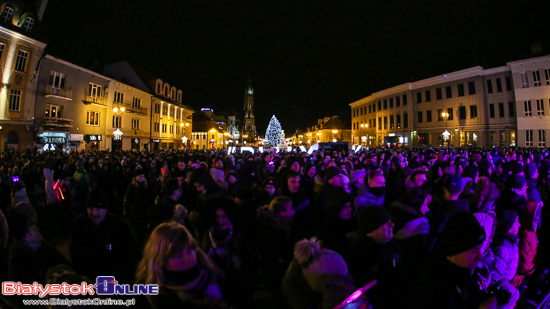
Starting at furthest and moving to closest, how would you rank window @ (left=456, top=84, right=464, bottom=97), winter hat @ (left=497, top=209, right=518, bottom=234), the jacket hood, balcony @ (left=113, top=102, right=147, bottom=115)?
window @ (left=456, top=84, right=464, bottom=97)
balcony @ (left=113, top=102, right=147, bottom=115)
winter hat @ (left=497, top=209, right=518, bottom=234)
the jacket hood

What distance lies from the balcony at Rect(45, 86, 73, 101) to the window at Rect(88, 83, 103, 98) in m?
3.01

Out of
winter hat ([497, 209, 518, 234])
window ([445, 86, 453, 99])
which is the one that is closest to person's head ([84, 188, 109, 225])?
winter hat ([497, 209, 518, 234])

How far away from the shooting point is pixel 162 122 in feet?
148

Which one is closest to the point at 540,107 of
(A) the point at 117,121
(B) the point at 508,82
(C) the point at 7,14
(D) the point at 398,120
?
(B) the point at 508,82

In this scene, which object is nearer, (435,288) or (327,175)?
(435,288)

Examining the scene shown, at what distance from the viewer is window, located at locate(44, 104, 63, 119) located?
2478 cm

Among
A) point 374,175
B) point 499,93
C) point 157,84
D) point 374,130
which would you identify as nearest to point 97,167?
point 374,175

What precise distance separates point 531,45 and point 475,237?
140 feet

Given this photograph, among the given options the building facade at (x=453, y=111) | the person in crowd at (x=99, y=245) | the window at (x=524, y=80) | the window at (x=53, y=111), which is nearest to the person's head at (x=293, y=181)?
the person in crowd at (x=99, y=245)

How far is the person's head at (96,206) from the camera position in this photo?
3.44 m

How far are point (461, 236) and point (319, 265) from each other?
104 cm

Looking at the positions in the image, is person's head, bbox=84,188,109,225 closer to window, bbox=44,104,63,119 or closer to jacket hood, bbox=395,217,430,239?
jacket hood, bbox=395,217,430,239

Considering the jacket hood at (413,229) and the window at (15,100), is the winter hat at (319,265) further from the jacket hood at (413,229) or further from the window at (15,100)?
the window at (15,100)

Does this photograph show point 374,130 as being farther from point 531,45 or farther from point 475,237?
point 475,237
